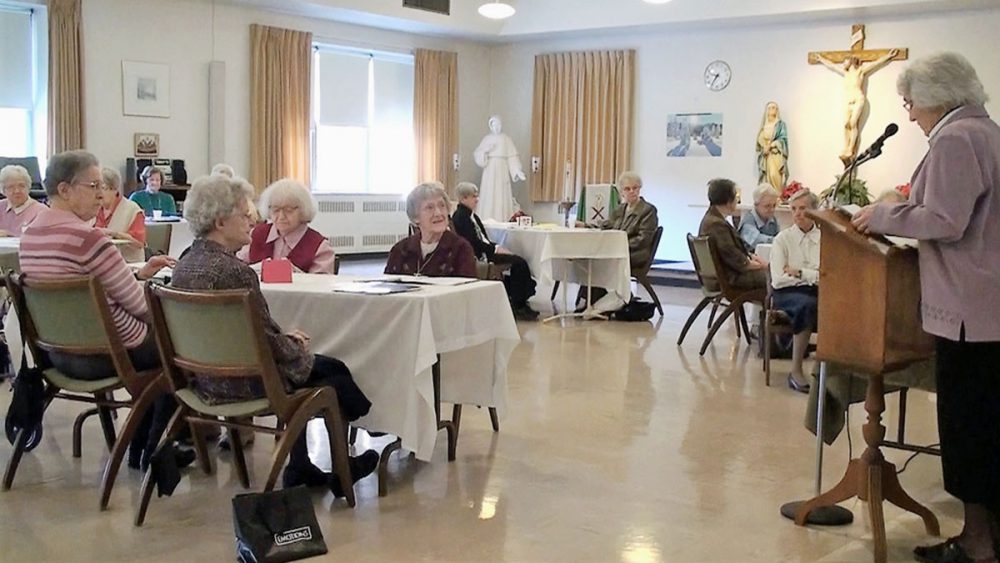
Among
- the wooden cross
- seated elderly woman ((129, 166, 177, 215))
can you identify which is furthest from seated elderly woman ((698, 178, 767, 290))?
the wooden cross

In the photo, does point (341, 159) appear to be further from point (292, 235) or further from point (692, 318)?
point (292, 235)

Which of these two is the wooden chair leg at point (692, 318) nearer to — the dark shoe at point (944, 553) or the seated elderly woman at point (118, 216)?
the seated elderly woman at point (118, 216)

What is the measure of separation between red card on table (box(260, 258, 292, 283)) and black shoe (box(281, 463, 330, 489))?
0.73m

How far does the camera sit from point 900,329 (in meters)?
3.04

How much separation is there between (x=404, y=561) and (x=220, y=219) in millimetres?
1252

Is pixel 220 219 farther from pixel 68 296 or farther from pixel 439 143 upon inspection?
pixel 439 143

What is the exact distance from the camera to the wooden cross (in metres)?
11.1

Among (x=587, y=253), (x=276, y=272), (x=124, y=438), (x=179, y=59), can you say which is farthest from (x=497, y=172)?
(x=124, y=438)

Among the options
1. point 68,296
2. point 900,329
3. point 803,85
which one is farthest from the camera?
point 803,85

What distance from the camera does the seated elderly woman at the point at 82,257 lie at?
3.58 meters

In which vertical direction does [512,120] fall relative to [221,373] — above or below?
above

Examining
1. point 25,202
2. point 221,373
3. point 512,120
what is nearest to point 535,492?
point 221,373

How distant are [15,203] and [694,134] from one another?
8.53 m

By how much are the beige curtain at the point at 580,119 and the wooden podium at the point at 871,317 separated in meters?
9.87
